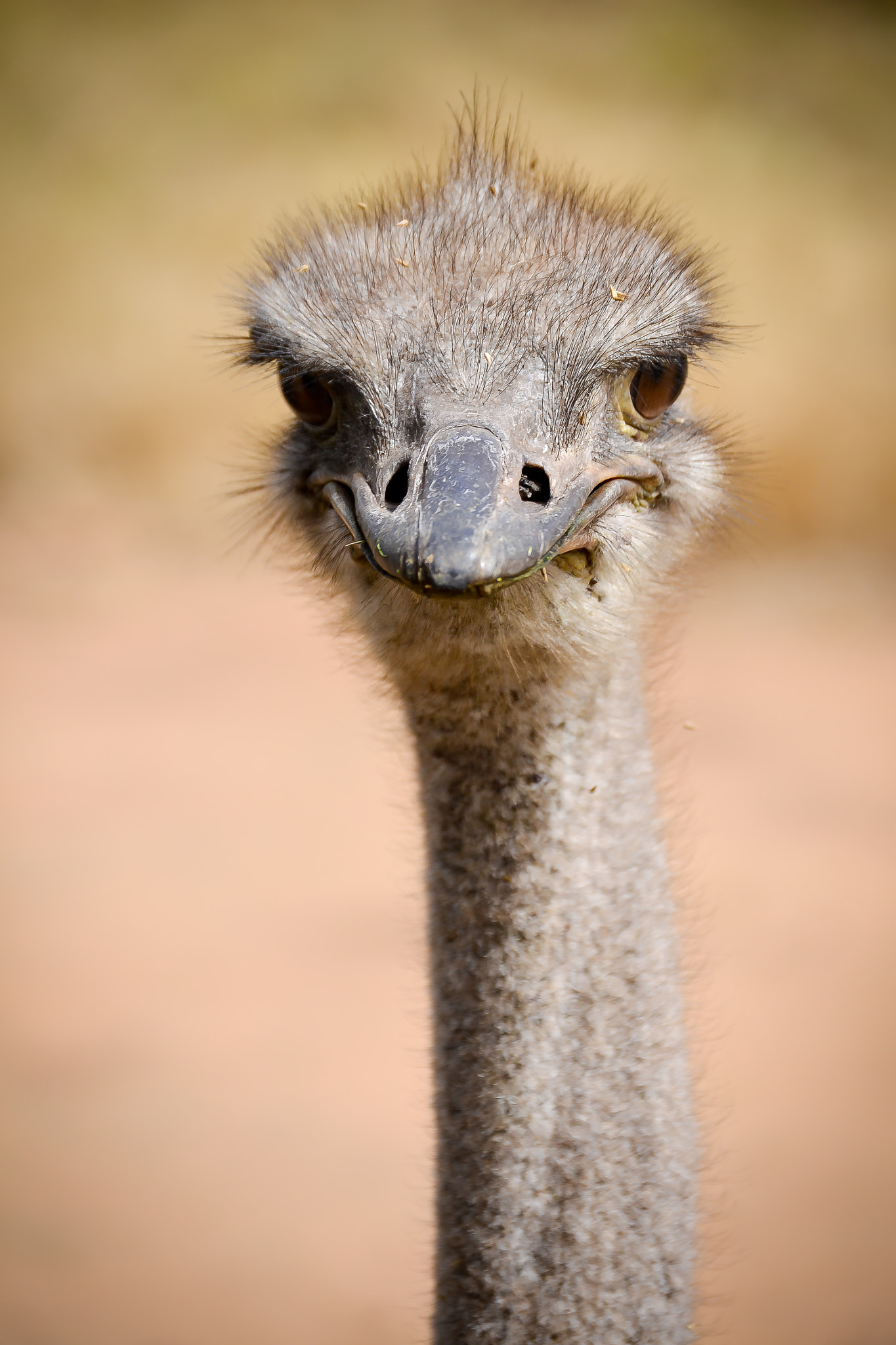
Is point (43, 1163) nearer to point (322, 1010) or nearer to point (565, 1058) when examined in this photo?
point (322, 1010)

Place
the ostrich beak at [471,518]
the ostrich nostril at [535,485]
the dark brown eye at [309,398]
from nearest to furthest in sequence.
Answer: the ostrich beak at [471,518], the ostrich nostril at [535,485], the dark brown eye at [309,398]

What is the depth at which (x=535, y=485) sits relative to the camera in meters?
1.13

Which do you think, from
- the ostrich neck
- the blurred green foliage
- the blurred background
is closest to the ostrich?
the ostrich neck

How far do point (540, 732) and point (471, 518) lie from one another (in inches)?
14.4

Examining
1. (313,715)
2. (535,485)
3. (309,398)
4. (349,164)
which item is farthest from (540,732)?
(349,164)

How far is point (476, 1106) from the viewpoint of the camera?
1315 millimetres

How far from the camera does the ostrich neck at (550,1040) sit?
127 centimetres

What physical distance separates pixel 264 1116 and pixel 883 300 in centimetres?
594

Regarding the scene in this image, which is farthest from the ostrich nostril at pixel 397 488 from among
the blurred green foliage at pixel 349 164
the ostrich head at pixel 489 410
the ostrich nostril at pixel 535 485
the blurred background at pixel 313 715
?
the blurred green foliage at pixel 349 164

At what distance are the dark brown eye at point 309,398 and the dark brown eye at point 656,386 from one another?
0.34m

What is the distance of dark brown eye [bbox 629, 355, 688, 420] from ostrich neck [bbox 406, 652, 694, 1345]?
29 centimetres

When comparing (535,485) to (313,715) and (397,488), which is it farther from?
(313,715)

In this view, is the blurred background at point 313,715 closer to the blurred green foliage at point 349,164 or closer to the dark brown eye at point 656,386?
the blurred green foliage at point 349,164

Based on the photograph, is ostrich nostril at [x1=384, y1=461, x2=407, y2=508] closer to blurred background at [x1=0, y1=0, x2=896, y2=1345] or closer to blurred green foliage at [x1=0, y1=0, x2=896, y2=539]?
blurred background at [x1=0, y1=0, x2=896, y2=1345]
